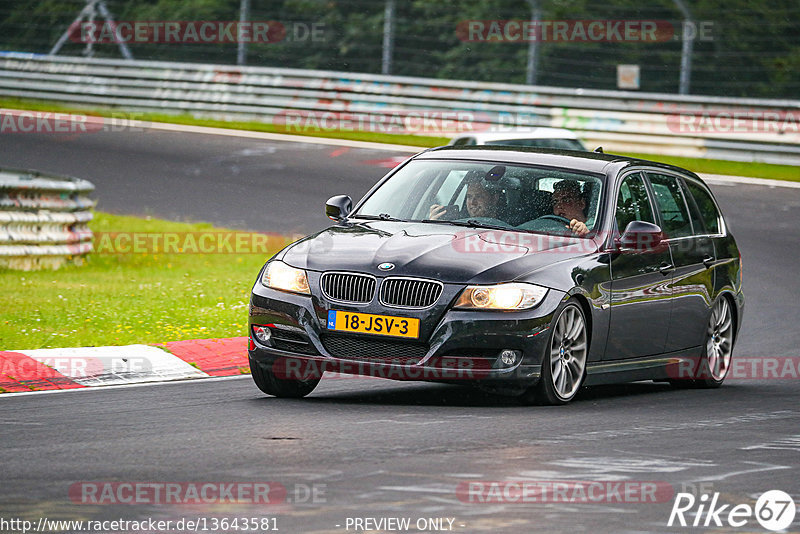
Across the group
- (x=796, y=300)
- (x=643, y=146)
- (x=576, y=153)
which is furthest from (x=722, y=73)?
(x=576, y=153)

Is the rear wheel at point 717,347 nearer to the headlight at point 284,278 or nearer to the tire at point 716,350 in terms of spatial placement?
the tire at point 716,350

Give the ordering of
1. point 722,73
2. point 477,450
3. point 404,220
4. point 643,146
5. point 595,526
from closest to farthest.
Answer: point 595,526 → point 477,450 → point 404,220 → point 643,146 → point 722,73

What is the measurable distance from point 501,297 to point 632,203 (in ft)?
6.37

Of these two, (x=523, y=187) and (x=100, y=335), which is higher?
(x=523, y=187)

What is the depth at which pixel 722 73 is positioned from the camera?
30.5 m

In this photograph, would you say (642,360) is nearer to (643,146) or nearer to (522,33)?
(643,146)

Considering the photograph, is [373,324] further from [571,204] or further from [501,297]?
[571,204]

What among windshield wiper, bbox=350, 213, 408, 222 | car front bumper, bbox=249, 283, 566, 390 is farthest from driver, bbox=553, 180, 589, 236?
windshield wiper, bbox=350, 213, 408, 222

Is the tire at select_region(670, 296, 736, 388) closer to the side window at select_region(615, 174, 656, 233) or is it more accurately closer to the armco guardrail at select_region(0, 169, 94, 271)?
the side window at select_region(615, 174, 656, 233)

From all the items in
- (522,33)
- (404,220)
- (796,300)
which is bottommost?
(796,300)

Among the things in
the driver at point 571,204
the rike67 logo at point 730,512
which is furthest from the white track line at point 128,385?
the rike67 logo at point 730,512

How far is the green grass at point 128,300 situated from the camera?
40.3 ft

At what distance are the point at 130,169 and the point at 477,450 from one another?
18.6m

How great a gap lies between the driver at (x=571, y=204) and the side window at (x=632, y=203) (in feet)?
0.90
